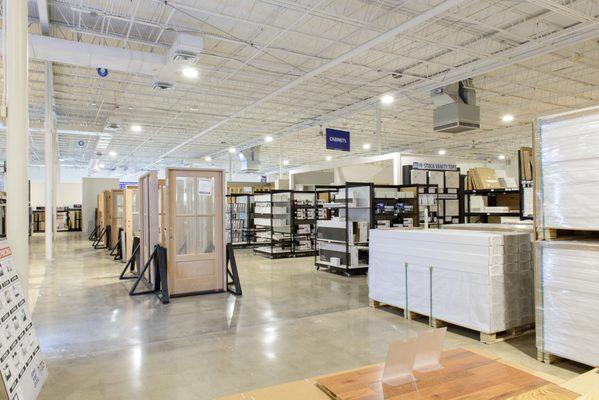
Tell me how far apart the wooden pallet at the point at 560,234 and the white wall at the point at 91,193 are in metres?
17.5

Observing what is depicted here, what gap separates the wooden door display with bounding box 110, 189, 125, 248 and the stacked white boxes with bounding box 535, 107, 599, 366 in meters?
12.3

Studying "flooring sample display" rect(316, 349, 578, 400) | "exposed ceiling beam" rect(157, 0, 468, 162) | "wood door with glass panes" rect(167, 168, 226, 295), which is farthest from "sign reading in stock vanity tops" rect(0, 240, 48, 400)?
"exposed ceiling beam" rect(157, 0, 468, 162)

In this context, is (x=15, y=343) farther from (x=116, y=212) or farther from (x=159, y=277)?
(x=116, y=212)

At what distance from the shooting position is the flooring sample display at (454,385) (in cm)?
137

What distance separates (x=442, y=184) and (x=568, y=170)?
6.48 m

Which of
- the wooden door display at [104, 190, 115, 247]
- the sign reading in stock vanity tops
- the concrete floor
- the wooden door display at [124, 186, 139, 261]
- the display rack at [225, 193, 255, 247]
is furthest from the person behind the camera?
the display rack at [225, 193, 255, 247]

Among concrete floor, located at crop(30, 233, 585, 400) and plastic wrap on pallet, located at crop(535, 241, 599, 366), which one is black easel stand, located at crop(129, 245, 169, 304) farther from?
plastic wrap on pallet, located at crop(535, 241, 599, 366)

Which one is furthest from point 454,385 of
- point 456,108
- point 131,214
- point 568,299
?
point 131,214

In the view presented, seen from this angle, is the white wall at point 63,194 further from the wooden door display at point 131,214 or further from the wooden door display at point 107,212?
the wooden door display at point 131,214

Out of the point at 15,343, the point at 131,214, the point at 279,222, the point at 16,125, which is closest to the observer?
the point at 15,343

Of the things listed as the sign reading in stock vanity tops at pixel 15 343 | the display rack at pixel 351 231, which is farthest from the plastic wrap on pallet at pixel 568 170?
the display rack at pixel 351 231

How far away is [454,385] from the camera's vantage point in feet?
4.81

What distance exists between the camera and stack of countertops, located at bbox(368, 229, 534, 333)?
439 cm

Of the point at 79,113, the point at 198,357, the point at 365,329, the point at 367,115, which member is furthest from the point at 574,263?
the point at 79,113
